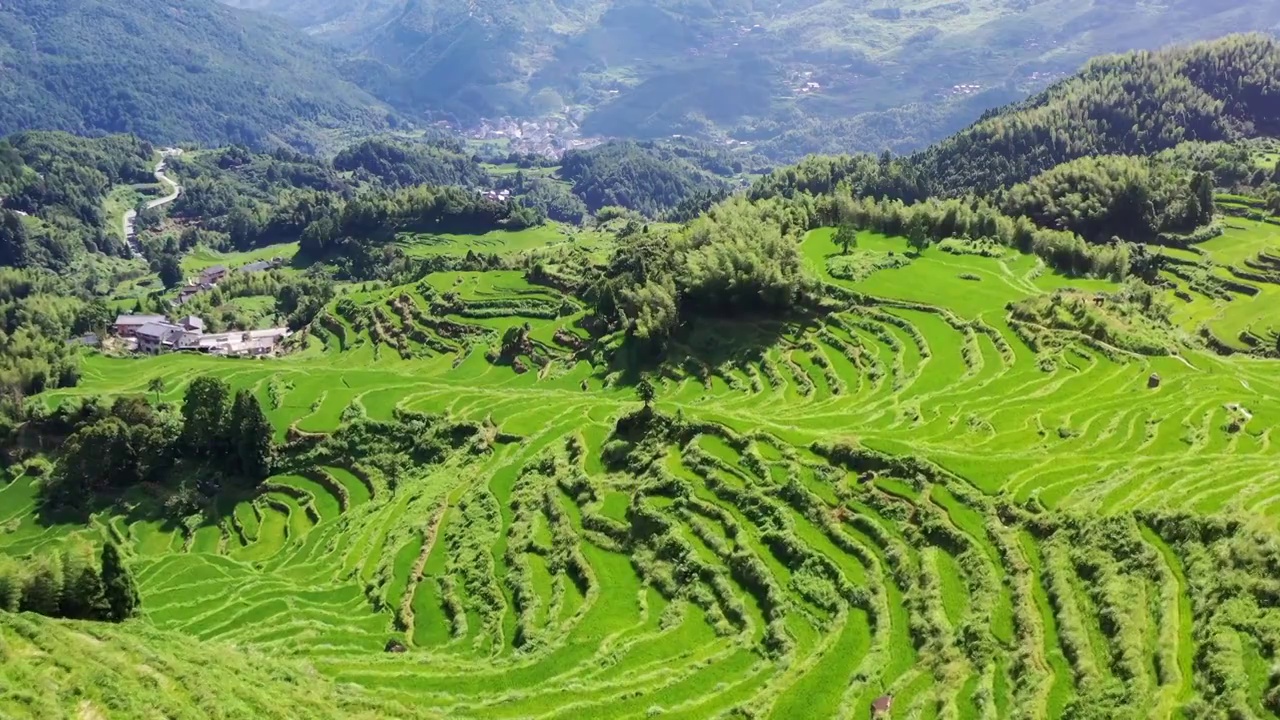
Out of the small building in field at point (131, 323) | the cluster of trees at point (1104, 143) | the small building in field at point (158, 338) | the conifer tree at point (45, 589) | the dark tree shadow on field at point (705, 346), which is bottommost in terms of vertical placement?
the conifer tree at point (45, 589)

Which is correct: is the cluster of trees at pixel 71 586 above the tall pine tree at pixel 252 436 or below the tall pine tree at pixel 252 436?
below

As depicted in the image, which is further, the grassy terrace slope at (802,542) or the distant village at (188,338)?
the distant village at (188,338)

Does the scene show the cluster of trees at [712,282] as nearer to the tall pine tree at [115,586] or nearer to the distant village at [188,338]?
the tall pine tree at [115,586]

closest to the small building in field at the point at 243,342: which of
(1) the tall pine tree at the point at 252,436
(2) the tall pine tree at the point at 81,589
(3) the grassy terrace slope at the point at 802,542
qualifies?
(3) the grassy terrace slope at the point at 802,542

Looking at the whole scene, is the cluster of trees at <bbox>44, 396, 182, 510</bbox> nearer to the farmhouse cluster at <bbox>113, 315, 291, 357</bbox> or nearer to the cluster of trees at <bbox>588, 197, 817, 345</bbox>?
the cluster of trees at <bbox>588, 197, 817, 345</bbox>

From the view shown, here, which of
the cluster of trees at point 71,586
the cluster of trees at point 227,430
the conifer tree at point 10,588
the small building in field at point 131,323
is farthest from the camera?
the small building in field at point 131,323

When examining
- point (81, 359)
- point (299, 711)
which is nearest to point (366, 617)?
point (299, 711)

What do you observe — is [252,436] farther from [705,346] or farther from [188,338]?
[188,338]

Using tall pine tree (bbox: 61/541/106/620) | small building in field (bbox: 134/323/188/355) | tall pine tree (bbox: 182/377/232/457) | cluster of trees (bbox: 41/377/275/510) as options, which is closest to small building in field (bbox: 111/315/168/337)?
small building in field (bbox: 134/323/188/355)
